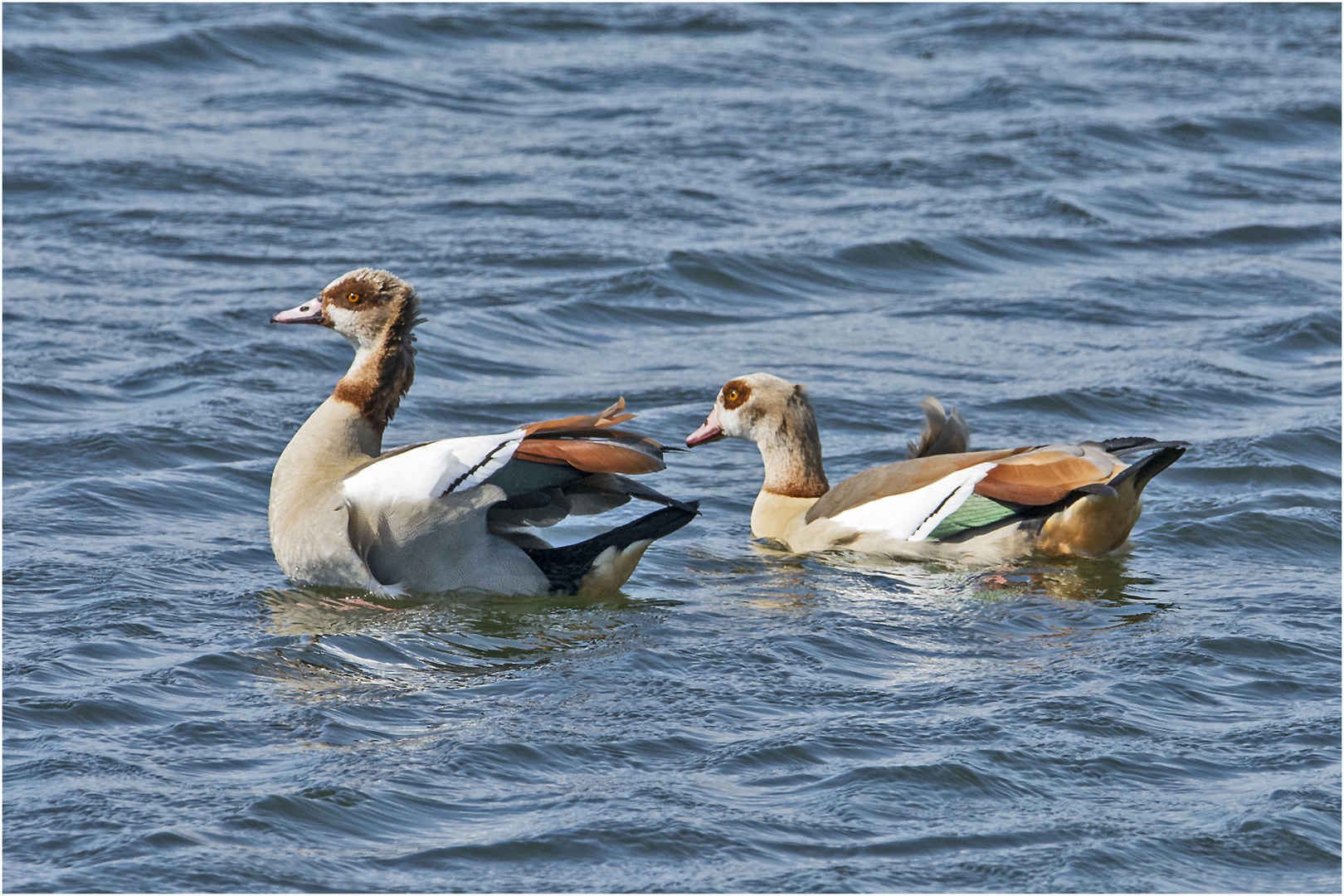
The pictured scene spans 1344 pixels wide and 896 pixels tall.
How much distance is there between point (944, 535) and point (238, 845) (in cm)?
389

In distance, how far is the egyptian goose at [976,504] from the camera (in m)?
7.44

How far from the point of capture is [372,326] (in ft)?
24.4

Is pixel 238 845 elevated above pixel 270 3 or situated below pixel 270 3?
below

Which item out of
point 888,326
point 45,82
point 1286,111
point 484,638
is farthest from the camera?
point 1286,111

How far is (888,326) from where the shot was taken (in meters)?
11.8

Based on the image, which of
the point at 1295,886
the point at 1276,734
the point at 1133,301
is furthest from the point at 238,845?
the point at 1133,301

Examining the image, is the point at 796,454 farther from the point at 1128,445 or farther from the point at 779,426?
the point at 1128,445

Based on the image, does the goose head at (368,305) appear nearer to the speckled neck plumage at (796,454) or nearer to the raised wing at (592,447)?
the raised wing at (592,447)

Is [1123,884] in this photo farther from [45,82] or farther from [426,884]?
[45,82]

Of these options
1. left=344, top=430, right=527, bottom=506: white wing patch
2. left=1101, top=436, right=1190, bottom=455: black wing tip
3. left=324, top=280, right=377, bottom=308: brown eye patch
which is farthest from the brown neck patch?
left=1101, top=436, right=1190, bottom=455: black wing tip

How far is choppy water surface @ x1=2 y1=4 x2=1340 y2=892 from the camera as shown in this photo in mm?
5059

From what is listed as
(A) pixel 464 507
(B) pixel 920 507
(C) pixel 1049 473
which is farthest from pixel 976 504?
(A) pixel 464 507

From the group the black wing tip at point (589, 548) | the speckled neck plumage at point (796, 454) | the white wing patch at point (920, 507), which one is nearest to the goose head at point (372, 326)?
the black wing tip at point (589, 548)

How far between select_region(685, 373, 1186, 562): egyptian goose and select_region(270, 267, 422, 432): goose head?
2.07 m
